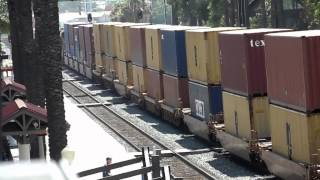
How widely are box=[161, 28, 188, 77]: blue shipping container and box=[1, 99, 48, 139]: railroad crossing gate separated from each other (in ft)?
41.7

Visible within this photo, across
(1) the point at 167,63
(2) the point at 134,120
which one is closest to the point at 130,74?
(2) the point at 134,120

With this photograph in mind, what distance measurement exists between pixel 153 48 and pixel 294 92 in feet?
53.4

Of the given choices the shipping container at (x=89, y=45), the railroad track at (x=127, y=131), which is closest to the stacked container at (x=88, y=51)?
the shipping container at (x=89, y=45)

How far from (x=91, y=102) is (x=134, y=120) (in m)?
9.17

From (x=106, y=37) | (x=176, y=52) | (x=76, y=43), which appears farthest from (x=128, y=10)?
(x=176, y=52)

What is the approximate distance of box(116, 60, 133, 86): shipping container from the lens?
3922cm

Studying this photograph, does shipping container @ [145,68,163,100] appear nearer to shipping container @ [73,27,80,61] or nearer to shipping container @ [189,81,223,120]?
shipping container @ [189,81,223,120]

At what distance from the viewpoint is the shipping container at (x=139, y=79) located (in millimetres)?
34594

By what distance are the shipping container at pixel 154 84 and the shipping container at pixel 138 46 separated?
988 millimetres

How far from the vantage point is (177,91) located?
27.6m

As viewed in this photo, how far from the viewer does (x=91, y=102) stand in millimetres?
41375

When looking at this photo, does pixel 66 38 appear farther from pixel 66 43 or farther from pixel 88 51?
pixel 88 51

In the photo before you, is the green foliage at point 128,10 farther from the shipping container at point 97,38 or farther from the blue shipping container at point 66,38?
the shipping container at point 97,38

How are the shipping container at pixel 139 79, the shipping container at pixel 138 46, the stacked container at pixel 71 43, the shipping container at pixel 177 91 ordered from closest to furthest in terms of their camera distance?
the shipping container at pixel 177 91 < the shipping container at pixel 138 46 < the shipping container at pixel 139 79 < the stacked container at pixel 71 43
